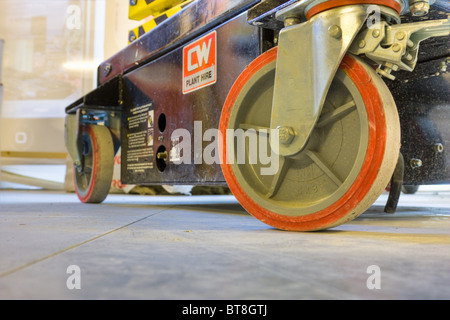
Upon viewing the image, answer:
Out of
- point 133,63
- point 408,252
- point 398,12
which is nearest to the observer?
point 408,252

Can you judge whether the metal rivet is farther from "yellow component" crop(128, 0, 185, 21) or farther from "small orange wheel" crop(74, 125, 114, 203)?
"small orange wheel" crop(74, 125, 114, 203)

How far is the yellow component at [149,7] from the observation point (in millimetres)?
2609

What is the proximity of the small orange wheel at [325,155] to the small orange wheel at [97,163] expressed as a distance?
1336 mm

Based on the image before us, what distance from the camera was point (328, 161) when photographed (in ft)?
3.99

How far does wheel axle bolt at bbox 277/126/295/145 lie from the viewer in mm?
1208

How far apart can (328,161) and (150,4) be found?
6.31ft

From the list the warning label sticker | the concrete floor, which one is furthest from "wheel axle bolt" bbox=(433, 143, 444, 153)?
the warning label sticker

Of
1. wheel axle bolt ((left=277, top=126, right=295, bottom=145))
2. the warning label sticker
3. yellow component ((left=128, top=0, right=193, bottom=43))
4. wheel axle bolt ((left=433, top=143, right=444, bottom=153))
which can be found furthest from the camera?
yellow component ((left=128, top=0, right=193, bottom=43))

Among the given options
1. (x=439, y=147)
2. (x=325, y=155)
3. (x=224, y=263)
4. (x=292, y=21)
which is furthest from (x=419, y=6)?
(x=224, y=263)

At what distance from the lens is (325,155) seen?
1225 mm

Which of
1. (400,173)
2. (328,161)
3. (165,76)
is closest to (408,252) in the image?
(328,161)

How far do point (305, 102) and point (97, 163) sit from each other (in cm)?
168

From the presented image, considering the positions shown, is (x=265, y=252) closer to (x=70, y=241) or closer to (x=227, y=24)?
(x=70, y=241)

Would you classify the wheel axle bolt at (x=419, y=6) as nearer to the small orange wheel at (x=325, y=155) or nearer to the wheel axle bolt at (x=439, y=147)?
the small orange wheel at (x=325, y=155)
